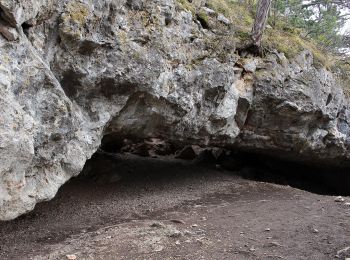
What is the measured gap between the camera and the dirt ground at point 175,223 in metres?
5.39

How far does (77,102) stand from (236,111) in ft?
14.4

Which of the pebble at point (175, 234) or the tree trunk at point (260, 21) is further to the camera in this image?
the tree trunk at point (260, 21)

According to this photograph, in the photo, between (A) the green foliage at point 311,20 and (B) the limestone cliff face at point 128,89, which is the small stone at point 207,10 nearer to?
(B) the limestone cliff face at point 128,89

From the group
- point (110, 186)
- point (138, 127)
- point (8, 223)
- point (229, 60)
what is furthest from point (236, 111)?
point (8, 223)

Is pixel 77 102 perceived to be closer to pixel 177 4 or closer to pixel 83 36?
pixel 83 36

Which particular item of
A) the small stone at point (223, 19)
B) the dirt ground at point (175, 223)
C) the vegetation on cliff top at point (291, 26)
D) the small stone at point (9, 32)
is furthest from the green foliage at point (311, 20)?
the small stone at point (9, 32)

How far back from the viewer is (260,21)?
9914 mm

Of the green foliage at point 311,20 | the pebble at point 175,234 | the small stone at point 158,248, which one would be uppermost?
the green foliage at point 311,20

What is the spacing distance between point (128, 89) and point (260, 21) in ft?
15.0

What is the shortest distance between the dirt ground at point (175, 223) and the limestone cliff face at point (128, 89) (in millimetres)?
868

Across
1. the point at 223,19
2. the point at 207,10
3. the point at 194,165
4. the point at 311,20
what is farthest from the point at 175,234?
the point at 311,20

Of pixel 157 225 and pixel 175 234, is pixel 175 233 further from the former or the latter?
pixel 157 225

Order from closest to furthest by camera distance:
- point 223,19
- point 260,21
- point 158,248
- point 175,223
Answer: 1. point 158,248
2. point 175,223
3. point 223,19
4. point 260,21

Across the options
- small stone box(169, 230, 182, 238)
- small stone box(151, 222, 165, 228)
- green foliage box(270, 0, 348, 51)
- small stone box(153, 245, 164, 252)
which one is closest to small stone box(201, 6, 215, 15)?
green foliage box(270, 0, 348, 51)
